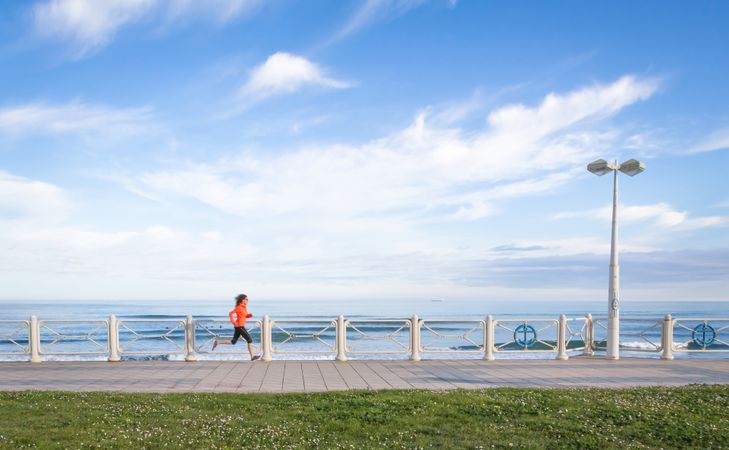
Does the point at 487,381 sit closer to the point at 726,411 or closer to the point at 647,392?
the point at 647,392

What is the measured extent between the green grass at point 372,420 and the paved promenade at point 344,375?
1.41 meters

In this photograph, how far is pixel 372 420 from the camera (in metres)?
7.27

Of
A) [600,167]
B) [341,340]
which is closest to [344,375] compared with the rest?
[341,340]

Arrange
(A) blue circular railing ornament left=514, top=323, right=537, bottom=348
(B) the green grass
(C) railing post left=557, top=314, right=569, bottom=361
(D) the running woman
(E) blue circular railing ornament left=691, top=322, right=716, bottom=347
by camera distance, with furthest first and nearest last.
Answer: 1. (E) blue circular railing ornament left=691, top=322, right=716, bottom=347
2. (A) blue circular railing ornament left=514, top=323, right=537, bottom=348
3. (C) railing post left=557, top=314, right=569, bottom=361
4. (D) the running woman
5. (B) the green grass

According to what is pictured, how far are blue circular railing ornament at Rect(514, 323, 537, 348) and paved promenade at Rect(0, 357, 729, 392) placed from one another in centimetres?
147

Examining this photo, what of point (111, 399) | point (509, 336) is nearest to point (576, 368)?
point (111, 399)

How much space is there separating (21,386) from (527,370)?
11788 millimetres

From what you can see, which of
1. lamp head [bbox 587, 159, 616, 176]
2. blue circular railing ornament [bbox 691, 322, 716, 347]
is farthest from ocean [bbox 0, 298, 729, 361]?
lamp head [bbox 587, 159, 616, 176]

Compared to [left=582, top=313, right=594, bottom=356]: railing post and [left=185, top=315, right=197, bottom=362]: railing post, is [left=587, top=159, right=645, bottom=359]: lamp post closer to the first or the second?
[left=582, top=313, right=594, bottom=356]: railing post

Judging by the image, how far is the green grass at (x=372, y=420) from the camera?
20.9 feet

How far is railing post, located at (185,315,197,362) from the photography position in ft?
46.0

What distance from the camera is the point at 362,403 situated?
8.23m

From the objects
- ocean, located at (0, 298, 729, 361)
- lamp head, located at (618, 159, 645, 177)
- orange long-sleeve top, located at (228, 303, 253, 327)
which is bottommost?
ocean, located at (0, 298, 729, 361)

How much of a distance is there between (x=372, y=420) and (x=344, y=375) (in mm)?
4521
